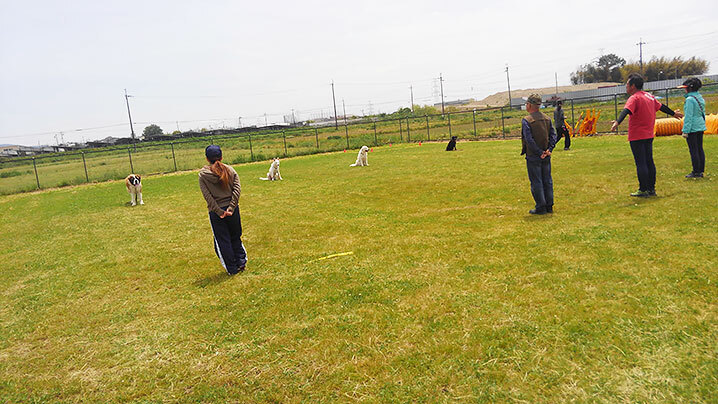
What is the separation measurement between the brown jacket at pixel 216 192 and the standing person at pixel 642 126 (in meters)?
6.45

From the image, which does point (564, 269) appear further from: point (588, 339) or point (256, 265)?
point (256, 265)

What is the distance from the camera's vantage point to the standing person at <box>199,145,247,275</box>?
5773mm

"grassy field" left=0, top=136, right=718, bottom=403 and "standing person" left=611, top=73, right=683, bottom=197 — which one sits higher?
"standing person" left=611, top=73, right=683, bottom=197

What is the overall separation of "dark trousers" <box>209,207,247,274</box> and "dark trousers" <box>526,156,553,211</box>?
489 centimetres

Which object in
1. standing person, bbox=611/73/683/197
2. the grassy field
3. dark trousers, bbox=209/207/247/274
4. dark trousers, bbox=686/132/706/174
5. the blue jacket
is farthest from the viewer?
dark trousers, bbox=686/132/706/174

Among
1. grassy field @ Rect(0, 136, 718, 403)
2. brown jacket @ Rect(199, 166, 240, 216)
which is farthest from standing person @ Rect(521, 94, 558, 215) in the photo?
brown jacket @ Rect(199, 166, 240, 216)

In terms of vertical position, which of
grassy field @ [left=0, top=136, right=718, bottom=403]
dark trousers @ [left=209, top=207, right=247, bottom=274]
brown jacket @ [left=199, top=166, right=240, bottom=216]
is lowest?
grassy field @ [left=0, top=136, right=718, bottom=403]

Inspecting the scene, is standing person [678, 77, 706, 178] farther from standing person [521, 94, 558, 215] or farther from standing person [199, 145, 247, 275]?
standing person [199, 145, 247, 275]

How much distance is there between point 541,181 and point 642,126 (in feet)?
6.81

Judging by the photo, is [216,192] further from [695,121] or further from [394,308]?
[695,121]

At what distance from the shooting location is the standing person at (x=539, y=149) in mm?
7234

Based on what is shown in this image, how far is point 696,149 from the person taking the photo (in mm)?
8812

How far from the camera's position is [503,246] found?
5.96m

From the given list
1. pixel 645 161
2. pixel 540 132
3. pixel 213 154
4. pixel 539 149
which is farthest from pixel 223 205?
pixel 645 161
